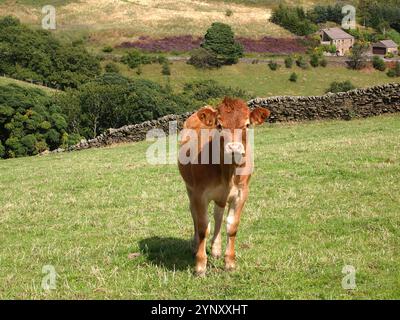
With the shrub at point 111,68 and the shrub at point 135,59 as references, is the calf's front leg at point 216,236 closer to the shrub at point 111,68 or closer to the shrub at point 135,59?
the shrub at point 111,68

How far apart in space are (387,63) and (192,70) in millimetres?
40877

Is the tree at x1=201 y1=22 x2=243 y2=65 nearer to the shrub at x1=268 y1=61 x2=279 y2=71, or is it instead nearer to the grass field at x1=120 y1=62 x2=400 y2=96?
the grass field at x1=120 y1=62 x2=400 y2=96

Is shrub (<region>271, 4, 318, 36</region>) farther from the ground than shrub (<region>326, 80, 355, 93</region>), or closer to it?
farther from the ground

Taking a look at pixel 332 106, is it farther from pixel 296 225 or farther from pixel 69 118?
pixel 69 118

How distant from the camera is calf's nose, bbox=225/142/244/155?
6.62m

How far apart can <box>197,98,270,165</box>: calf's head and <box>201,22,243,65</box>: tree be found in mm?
110369

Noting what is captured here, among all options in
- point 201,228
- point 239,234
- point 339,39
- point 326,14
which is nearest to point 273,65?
point 339,39

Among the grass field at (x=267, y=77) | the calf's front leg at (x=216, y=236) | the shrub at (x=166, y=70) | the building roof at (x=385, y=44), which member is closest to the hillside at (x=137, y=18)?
the building roof at (x=385, y=44)

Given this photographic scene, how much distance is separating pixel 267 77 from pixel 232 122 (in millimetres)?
100729

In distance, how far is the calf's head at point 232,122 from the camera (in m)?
6.70

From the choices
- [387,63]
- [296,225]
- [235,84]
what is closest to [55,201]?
[296,225]

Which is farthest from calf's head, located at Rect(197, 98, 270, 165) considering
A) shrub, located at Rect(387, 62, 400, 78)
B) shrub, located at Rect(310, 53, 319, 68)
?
shrub, located at Rect(310, 53, 319, 68)

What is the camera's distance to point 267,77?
347 feet

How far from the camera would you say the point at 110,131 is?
33.2 m
